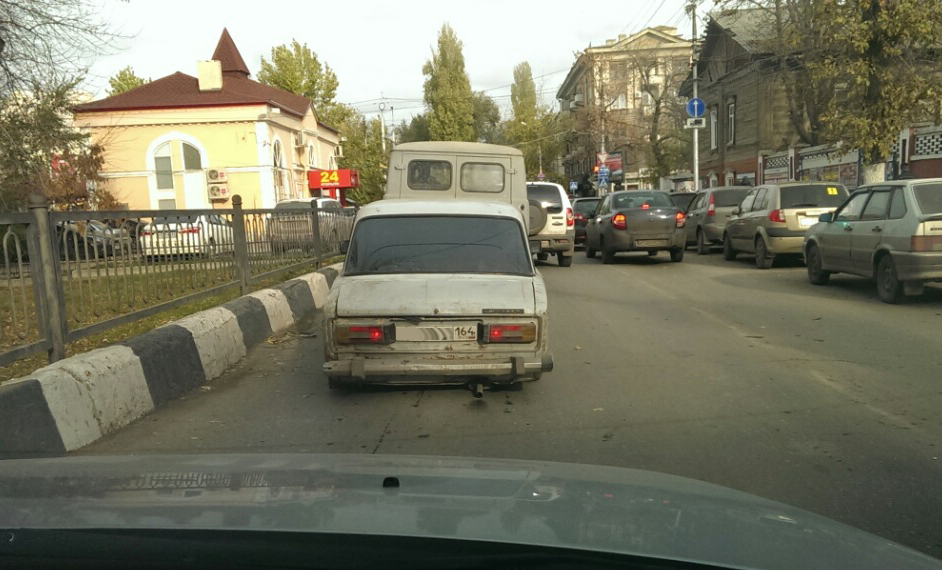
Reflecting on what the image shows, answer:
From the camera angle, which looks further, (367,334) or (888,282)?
(888,282)

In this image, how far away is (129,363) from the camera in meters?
5.62

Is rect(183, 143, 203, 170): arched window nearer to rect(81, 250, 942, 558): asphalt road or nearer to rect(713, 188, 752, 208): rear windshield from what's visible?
rect(713, 188, 752, 208): rear windshield

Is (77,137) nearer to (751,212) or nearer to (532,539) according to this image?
(751,212)

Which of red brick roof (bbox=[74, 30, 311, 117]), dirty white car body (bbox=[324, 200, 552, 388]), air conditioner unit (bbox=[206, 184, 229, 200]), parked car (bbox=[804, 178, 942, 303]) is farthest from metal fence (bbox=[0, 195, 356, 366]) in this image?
red brick roof (bbox=[74, 30, 311, 117])

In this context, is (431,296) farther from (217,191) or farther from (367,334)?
(217,191)

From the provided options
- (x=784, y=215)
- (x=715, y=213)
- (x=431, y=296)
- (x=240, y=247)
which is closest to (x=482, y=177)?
(x=240, y=247)

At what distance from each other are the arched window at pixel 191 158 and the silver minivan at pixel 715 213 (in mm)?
28070

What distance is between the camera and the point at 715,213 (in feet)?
63.7

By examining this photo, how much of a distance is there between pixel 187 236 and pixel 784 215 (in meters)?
11.3

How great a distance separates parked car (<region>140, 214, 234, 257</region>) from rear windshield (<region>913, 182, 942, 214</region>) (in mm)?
8779

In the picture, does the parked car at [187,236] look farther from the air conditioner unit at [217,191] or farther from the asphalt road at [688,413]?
the air conditioner unit at [217,191]

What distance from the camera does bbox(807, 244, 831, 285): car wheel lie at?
496 inches

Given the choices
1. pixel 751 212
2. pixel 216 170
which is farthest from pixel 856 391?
pixel 216 170

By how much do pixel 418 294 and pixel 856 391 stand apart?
3.53 metres
